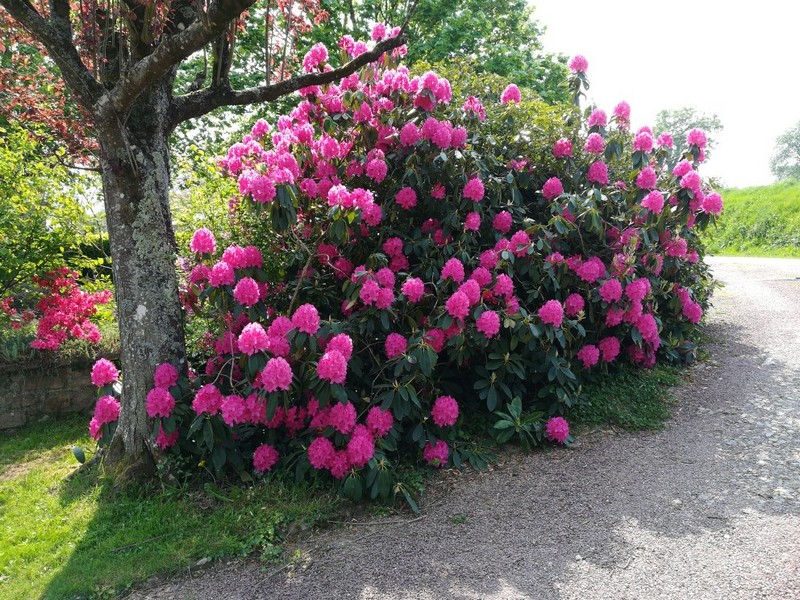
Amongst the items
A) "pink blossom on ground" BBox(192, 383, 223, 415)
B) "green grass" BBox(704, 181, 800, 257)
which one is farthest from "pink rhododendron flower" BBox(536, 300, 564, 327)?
"green grass" BBox(704, 181, 800, 257)

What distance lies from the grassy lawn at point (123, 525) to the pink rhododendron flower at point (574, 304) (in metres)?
0.86

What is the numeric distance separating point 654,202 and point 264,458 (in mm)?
3476

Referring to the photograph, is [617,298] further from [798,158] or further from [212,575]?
[798,158]

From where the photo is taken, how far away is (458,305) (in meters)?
3.54

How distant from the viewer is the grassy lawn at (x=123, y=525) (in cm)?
298

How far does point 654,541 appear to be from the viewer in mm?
2840

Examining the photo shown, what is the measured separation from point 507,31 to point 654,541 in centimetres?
1343

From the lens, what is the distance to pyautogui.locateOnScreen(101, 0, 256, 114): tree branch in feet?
9.77

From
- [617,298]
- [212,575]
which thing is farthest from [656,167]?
[212,575]

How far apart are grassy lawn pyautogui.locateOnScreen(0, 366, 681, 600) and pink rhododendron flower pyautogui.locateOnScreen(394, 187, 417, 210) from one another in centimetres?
203

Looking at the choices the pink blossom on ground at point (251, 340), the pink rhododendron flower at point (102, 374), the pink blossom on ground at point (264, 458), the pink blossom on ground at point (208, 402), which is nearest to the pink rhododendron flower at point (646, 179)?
the pink blossom on ground at point (251, 340)

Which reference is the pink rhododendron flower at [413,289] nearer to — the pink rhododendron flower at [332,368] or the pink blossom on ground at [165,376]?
the pink rhododendron flower at [332,368]

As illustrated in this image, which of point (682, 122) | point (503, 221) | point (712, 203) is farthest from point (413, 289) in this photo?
point (682, 122)

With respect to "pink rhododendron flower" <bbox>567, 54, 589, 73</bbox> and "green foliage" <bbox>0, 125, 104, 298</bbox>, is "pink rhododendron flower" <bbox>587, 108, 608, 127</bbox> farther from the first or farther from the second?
"green foliage" <bbox>0, 125, 104, 298</bbox>
